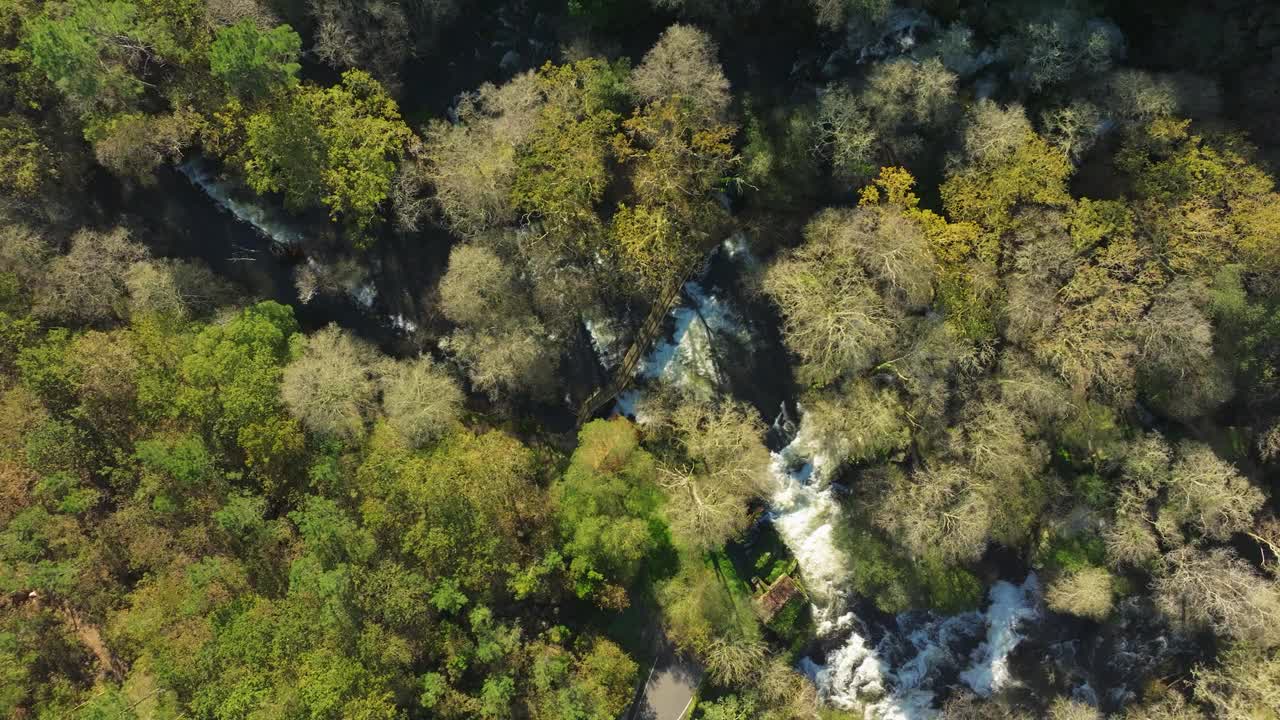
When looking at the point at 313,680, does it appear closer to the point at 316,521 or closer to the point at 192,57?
the point at 316,521

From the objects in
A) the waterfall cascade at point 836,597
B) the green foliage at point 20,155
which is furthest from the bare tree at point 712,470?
the green foliage at point 20,155

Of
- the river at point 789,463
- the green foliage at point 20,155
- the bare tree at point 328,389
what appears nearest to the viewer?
the bare tree at point 328,389

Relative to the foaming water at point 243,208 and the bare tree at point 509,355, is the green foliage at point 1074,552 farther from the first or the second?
the foaming water at point 243,208

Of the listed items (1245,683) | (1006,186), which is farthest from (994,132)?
(1245,683)

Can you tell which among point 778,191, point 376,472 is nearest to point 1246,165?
point 778,191

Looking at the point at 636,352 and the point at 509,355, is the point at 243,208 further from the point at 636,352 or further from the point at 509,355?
the point at 636,352

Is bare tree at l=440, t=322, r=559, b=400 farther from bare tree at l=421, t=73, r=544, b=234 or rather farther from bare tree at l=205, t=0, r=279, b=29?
bare tree at l=205, t=0, r=279, b=29
